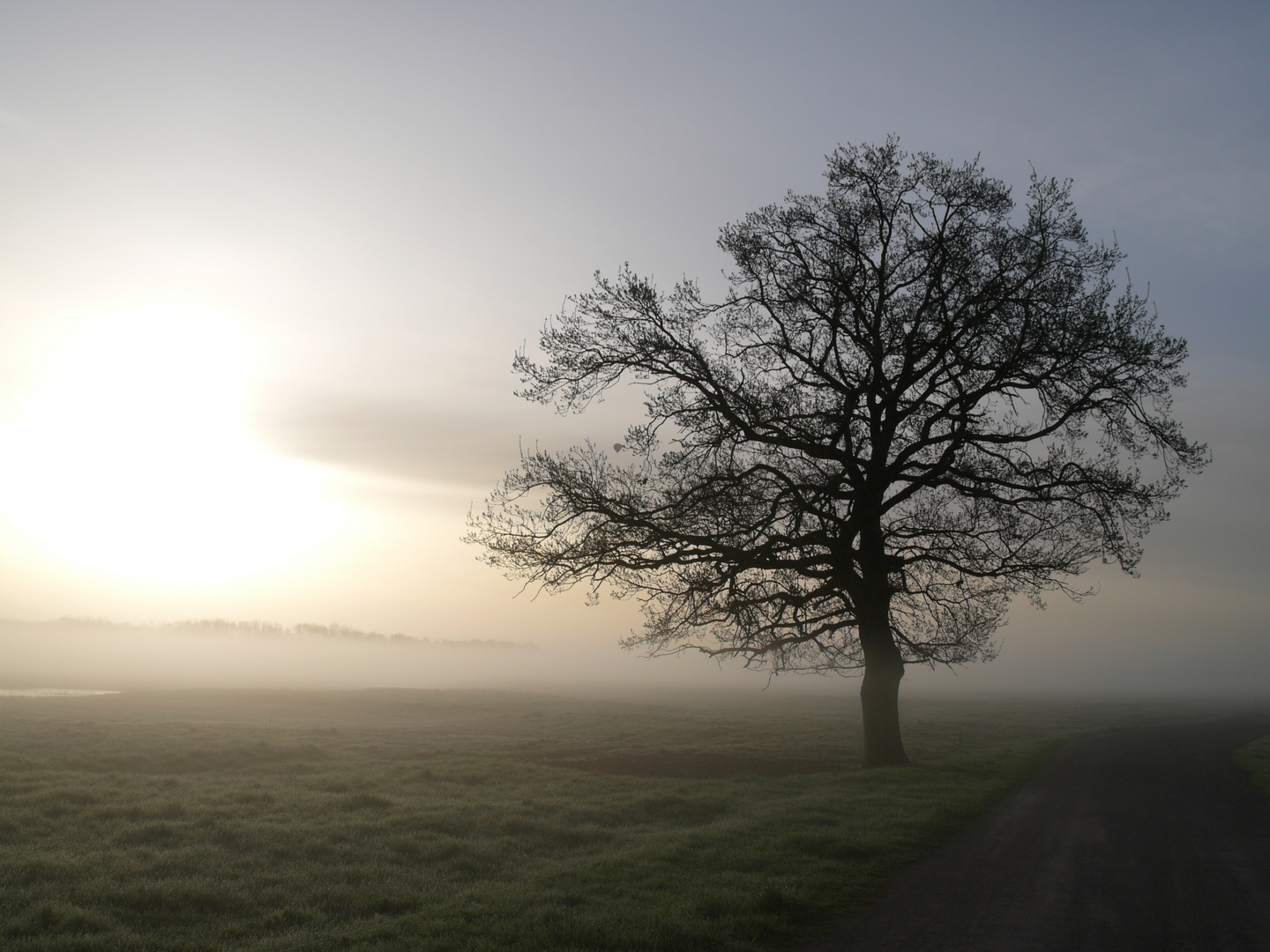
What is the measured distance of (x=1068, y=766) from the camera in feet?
73.5

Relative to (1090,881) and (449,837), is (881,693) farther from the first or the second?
(449,837)

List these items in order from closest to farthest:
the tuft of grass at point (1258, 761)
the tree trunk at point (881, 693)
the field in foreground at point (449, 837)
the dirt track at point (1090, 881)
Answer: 1. the dirt track at point (1090, 881)
2. the field in foreground at point (449, 837)
3. the tuft of grass at point (1258, 761)
4. the tree trunk at point (881, 693)

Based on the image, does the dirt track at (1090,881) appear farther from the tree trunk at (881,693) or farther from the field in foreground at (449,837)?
the tree trunk at (881,693)

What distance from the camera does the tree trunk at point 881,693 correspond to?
20.1 meters

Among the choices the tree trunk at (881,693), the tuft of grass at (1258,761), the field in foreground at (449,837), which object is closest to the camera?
the field in foreground at (449,837)

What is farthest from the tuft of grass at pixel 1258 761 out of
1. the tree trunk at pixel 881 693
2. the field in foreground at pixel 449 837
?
the tree trunk at pixel 881 693

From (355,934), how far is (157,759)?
21.5m

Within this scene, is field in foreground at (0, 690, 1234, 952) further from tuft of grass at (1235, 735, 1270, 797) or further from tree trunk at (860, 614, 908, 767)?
tuft of grass at (1235, 735, 1270, 797)

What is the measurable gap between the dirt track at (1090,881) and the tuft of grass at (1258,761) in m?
3.06

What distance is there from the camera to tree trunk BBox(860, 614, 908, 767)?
66.1 feet

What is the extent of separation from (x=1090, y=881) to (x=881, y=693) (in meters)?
10.4

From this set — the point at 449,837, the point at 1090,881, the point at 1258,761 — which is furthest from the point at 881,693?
the point at 1258,761

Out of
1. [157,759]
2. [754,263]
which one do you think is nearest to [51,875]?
[157,759]

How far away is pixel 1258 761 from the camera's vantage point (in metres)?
24.4
